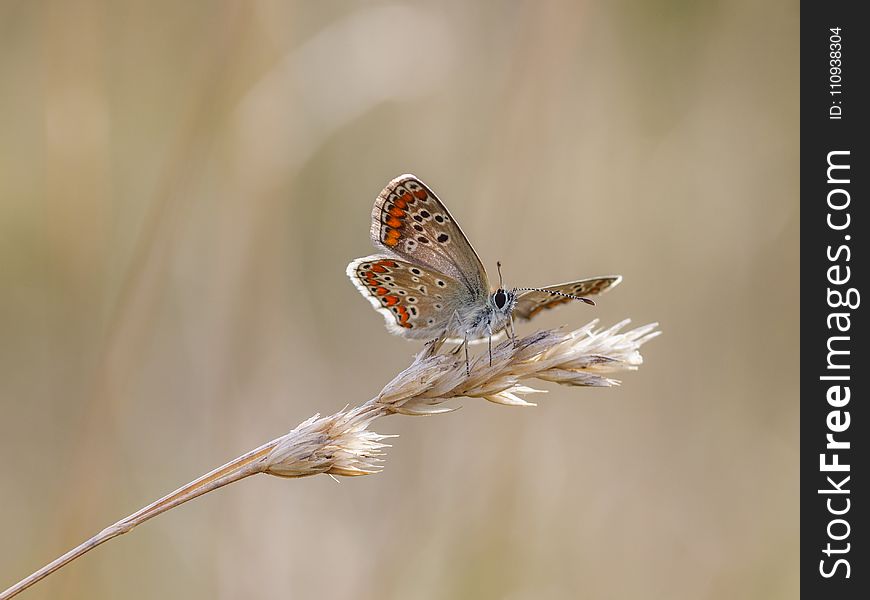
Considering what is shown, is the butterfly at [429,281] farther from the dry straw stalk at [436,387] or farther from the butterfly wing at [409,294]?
the dry straw stalk at [436,387]

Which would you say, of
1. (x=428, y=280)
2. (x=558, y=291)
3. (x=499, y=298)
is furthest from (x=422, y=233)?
(x=558, y=291)

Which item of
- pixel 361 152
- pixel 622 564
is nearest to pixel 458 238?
pixel 622 564

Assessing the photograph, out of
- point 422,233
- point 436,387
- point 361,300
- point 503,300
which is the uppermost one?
point 361,300

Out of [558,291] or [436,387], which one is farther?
[558,291]

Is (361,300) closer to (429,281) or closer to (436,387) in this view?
(429,281)

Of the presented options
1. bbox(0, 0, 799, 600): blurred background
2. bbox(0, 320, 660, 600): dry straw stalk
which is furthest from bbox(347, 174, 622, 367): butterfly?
bbox(0, 0, 799, 600): blurred background

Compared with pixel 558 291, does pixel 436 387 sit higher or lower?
lower

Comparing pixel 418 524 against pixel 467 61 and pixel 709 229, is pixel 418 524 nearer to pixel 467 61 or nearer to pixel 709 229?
pixel 709 229
